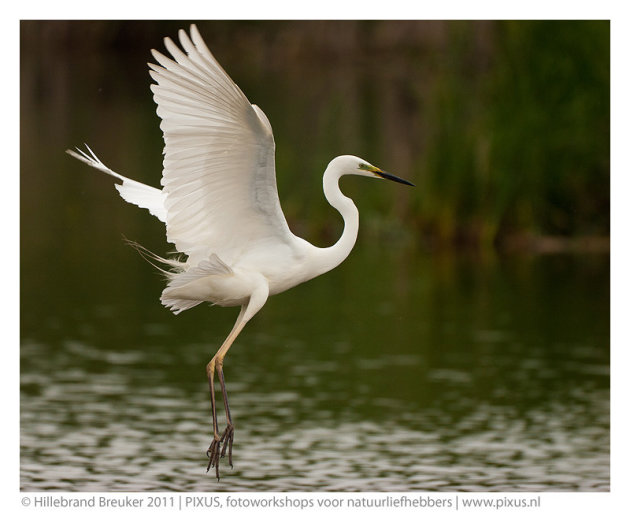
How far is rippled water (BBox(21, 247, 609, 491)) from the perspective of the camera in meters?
12.0

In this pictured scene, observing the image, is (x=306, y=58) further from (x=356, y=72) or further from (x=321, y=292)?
(x=321, y=292)

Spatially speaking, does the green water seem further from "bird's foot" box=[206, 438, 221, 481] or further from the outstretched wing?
the outstretched wing

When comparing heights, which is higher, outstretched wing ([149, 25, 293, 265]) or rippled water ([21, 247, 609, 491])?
outstretched wing ([149, 25, 293, 265])

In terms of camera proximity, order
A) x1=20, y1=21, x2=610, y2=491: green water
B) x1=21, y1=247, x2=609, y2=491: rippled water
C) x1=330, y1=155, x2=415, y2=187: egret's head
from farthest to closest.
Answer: x1=20, y1=21, x2=610, y2=491: green water → x1=21, y1=247, x2=609, y2=491: rippled water → x1=330, y1=155, x2=415, y2=187: egret's head

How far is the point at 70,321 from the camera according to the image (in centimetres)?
1831

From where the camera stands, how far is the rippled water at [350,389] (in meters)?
12.0

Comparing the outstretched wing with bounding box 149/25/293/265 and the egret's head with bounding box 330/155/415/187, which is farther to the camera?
the egret's head with bounding box 330/155/415/187

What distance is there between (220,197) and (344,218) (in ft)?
2.59

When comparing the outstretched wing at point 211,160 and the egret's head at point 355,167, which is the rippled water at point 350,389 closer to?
the outstretched wing at point 211,160

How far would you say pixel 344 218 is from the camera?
7.42m

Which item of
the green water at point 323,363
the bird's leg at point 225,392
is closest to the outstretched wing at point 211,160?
the bird's leg at point 225,392

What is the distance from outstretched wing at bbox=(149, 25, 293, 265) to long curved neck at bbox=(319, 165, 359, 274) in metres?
0.27

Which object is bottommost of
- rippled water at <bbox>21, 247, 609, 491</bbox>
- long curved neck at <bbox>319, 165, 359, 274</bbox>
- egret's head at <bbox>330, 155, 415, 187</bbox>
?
rippled water at <bbox>21, 247, 609, 491</bbox>

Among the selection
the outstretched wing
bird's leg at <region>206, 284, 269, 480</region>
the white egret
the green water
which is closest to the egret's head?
the white egret
